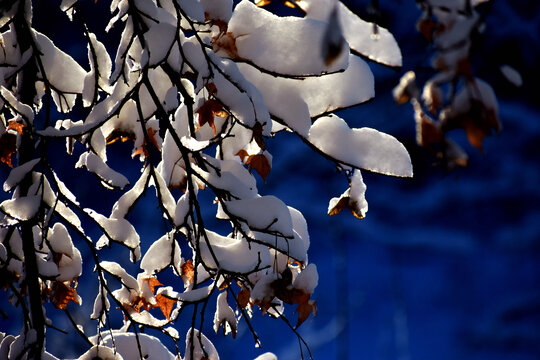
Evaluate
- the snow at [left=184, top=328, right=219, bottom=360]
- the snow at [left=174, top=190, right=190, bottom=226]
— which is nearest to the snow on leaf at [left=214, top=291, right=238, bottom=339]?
the snow at [left=184, top=328, right=219, bottom=360]


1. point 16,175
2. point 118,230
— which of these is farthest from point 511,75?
point 16,175

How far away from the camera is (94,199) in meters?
7.04

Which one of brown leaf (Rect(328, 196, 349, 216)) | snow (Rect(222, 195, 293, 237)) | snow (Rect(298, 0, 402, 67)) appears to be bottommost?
brown leaf (Rect(328, 196, 349, 216))

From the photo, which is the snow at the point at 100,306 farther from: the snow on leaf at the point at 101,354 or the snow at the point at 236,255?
the snow at the point at 236,255

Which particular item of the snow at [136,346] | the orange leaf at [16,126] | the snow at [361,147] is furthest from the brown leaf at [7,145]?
the snow at [361,147]

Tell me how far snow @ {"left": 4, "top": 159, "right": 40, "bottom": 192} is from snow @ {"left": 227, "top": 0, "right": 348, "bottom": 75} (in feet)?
2.49

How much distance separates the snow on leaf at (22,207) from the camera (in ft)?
4.64

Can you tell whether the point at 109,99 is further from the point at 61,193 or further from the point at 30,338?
the point at 30,338

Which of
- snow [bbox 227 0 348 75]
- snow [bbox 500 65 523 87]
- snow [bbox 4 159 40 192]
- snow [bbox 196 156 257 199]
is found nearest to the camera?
snow [bbox 500 65 523 87]

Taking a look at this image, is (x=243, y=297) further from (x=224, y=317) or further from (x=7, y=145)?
(x=7, y=145)

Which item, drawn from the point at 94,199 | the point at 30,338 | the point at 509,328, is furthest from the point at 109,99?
the point at 509,328

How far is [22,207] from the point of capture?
4.75 feet

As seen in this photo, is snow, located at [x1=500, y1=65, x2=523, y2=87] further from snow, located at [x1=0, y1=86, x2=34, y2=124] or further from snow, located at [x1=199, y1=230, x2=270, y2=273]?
snow, located at [x1=0, y1=86, x2=34, y2=124]

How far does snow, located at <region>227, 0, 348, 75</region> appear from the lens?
115 centimetres
